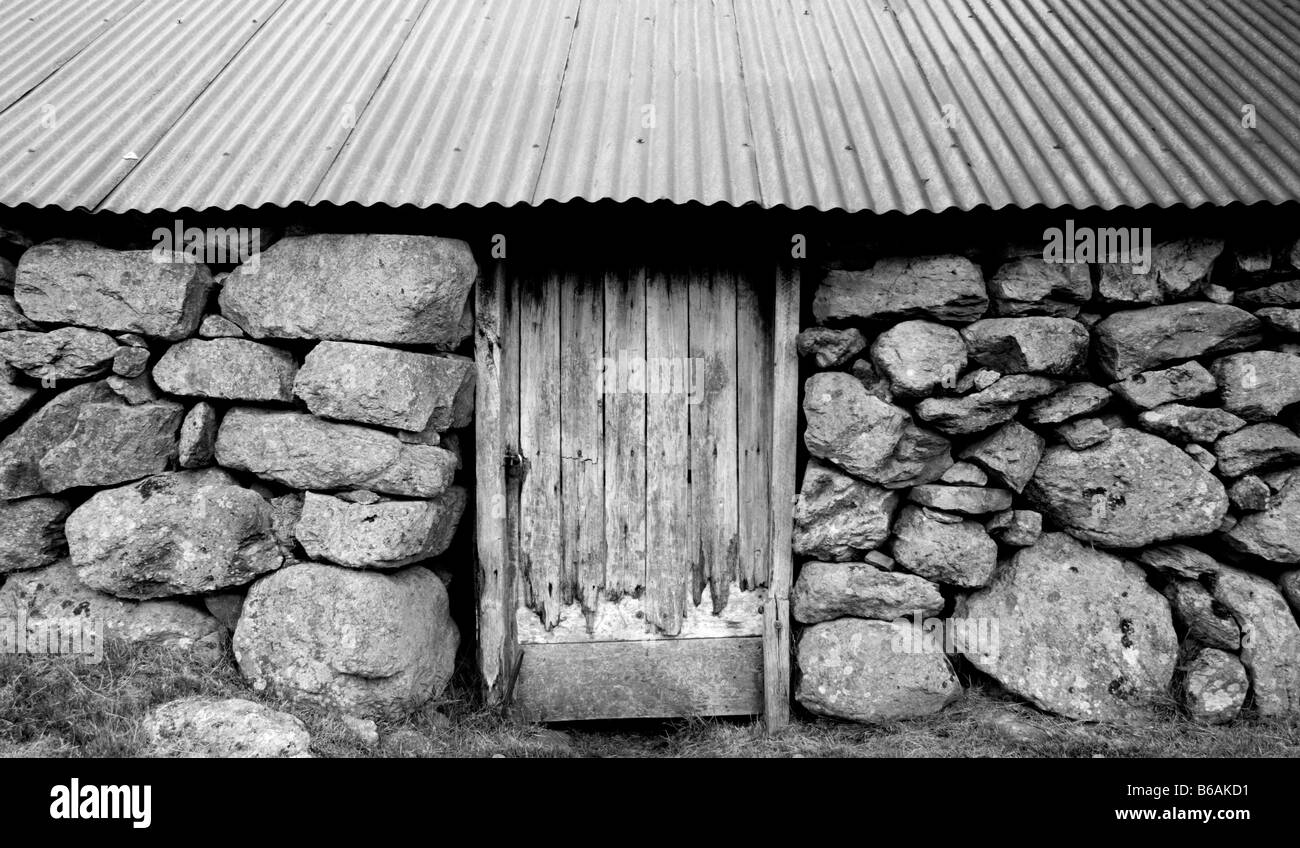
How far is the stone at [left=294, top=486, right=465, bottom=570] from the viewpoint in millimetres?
3500

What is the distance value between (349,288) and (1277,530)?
4621 millimetres

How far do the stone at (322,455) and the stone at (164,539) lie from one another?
0.21 meters

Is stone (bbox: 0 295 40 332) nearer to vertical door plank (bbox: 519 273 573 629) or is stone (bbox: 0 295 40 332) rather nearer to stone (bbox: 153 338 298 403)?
stone (bbox: 153 338 298 403)

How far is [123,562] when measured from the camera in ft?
11.4

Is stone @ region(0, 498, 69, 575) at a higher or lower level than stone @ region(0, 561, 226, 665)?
higher

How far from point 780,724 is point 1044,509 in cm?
177

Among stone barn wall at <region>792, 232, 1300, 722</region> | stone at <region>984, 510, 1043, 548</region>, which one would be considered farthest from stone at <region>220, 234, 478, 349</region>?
stone at <region>984, 510, 1043, 548</region>

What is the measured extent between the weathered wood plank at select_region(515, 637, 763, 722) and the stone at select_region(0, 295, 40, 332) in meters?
2.94

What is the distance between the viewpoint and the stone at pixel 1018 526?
375 cm

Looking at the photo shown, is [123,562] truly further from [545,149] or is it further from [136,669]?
[545,149]

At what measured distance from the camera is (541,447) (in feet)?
13.5

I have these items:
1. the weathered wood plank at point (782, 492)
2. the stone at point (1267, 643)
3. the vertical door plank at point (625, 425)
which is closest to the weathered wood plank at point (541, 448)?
the vertical door plank at point (625, 425)

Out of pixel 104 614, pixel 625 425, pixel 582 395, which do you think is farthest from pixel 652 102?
pixel 104 614

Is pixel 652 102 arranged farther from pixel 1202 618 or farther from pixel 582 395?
pixel 1202 618
